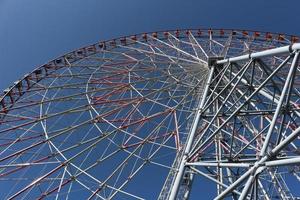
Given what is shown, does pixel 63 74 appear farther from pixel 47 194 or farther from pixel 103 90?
pixel 47 194

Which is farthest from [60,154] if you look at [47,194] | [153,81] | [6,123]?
[153,81]

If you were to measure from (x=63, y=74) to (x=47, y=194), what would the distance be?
9.07 meters

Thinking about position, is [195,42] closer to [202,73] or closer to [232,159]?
[202,73]

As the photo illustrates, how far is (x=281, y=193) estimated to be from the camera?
19.7m

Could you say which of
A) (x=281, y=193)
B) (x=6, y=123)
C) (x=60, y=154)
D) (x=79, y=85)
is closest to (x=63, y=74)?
(x=79, y=85)

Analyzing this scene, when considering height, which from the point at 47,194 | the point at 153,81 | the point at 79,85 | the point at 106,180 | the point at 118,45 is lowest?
the point at 47,194

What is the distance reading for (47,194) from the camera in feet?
68.4

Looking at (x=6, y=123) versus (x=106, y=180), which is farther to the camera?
(x=6, y=123)

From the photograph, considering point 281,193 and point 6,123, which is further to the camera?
point 6,123

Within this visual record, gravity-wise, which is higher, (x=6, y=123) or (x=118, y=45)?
(x=118, y=45)

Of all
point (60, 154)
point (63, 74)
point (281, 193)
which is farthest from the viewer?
point (63, 74)

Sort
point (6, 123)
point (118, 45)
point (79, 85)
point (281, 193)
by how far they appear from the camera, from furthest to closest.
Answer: point (118, 45) → point (79, 85) → point (6, 123) → point (281, 193)

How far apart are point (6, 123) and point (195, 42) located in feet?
43.5

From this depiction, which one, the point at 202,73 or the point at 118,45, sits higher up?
the point at 118,45
